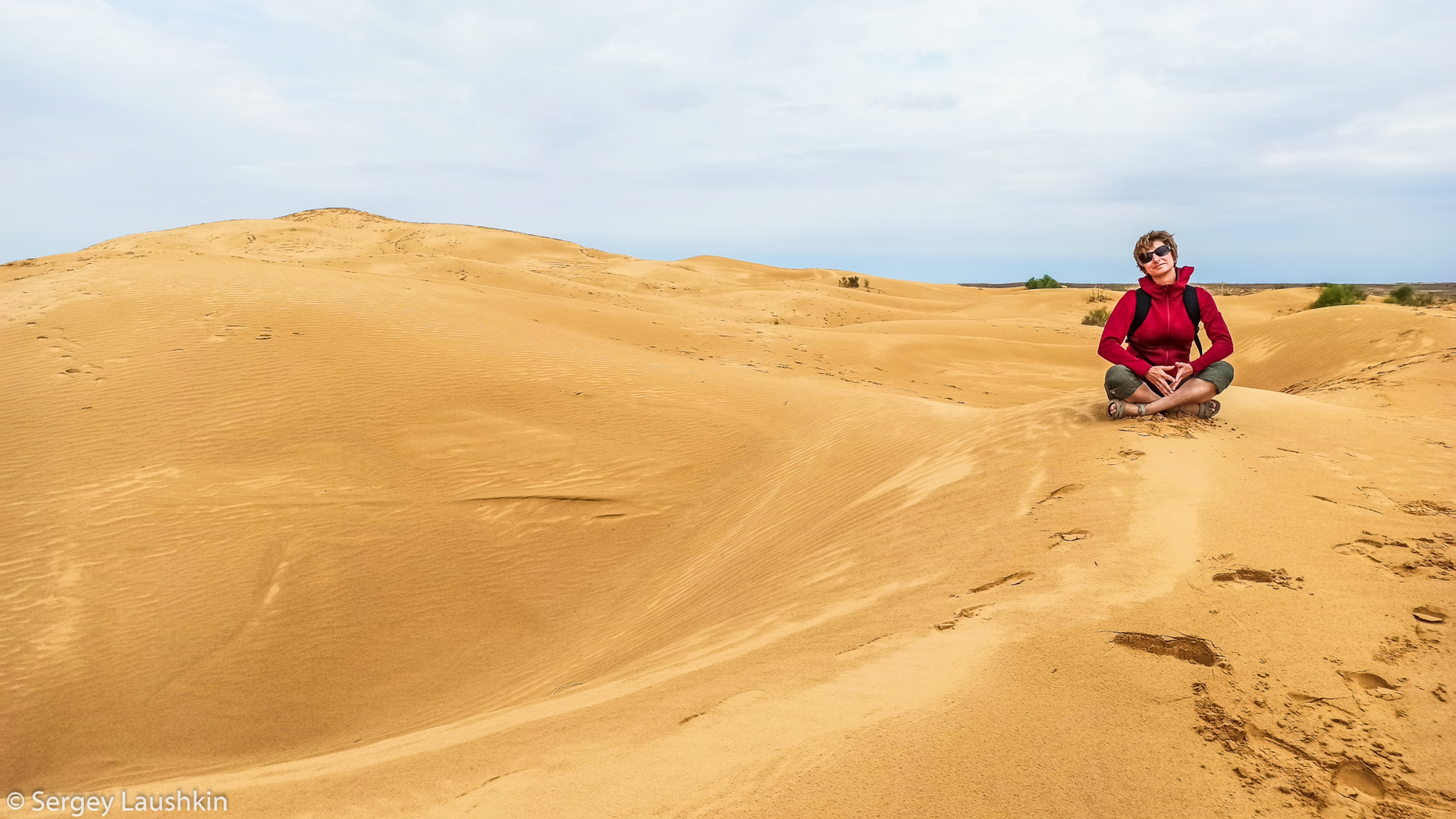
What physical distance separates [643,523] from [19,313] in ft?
34.5

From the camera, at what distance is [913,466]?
22.4 ft

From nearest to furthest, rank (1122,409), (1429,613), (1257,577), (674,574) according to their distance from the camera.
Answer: (1429,613) → (1257,577) → (1122,409) → (674,574)

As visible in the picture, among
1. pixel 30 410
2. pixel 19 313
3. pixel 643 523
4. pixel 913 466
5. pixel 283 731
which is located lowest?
pixel 283 731

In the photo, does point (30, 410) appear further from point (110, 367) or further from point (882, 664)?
point (882, 664)

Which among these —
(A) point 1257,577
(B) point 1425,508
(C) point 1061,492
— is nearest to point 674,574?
(C) point 1061,492

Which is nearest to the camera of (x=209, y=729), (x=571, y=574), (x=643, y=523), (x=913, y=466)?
(x=209, y=729)

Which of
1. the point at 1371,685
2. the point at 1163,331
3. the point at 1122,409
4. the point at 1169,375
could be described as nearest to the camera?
the point at 1371,685

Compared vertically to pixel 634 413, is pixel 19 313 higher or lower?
higher

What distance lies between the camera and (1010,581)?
3844 mm

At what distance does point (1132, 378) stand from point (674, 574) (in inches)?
158

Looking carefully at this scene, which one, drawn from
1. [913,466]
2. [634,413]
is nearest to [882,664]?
[913,466]

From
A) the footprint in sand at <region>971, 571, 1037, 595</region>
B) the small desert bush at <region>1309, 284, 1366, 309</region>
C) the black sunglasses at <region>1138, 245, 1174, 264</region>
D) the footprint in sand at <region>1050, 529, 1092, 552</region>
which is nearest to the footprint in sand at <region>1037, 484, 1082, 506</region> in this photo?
the footprint in sand at <region>1050, 529, 1092, 552</region>

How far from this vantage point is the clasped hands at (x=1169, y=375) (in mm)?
5695

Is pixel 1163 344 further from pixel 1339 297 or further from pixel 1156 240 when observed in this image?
pixel 1339 297
